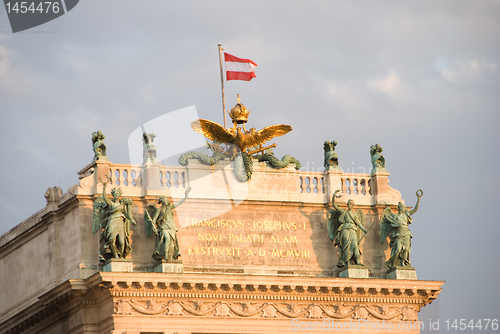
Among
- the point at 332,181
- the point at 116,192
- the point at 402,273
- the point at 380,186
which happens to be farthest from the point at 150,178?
the point at 402,273

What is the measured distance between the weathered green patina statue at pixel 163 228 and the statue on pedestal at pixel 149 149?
1.80 meters

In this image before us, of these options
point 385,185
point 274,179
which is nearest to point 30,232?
point 274,179

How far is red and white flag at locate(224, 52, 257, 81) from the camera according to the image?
52.6 meters

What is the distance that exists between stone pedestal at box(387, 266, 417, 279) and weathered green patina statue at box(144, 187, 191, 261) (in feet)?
26.9

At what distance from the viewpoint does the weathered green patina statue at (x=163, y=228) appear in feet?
157

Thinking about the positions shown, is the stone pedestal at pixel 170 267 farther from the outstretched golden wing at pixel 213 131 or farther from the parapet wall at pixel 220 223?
the outstretched golden wing at pixel 213 131

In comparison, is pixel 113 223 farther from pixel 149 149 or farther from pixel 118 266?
pixel 149 149

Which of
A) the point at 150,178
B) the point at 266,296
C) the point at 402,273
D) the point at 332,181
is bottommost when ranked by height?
the point at 266,296

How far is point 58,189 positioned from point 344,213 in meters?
10.9

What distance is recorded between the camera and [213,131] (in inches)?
1992

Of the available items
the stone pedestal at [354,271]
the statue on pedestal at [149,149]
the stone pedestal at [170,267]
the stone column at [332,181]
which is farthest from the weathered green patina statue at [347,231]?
the statue on pedestal at [149,149]

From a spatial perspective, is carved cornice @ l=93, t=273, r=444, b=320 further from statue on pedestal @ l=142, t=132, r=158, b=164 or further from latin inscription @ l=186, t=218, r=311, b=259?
statue on pedestal @ l=142, t=132, r=158, b=164

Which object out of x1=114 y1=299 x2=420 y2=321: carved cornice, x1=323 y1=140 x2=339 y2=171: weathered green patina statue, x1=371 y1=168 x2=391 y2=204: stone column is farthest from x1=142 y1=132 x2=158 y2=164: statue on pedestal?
x1=371 y1=168 x2=391 y2=204: stone column

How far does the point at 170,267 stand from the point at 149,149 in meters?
4.58
